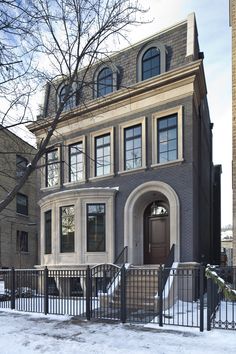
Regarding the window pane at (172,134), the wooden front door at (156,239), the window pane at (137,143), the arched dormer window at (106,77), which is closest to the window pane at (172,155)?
the window pane at (172,134)

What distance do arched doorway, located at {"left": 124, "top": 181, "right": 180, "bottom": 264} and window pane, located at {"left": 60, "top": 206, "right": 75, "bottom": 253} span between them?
267 centimetres

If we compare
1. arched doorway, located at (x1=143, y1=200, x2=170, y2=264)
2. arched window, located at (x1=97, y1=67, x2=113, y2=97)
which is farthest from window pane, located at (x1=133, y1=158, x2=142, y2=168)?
arched window, located at (x1=97, y1=67, x2=113, y2=97)

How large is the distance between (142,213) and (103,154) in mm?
3213

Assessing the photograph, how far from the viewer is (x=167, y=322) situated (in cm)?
984

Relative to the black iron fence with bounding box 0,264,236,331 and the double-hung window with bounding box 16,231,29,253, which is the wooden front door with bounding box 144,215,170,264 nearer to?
the black iron fence with bounding box 0,264,236,331

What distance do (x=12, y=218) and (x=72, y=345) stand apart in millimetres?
21968

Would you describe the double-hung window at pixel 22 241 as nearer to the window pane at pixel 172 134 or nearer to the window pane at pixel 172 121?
the window pane at pixel 172 134

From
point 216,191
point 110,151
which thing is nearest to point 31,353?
point 110,151

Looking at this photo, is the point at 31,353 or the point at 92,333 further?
the point at 92,333

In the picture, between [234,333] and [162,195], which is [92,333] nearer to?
[234,333]

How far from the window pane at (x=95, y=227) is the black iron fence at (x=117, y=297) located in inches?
100

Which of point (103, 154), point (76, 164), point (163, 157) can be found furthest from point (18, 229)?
point (163, 157)

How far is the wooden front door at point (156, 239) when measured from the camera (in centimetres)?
1644

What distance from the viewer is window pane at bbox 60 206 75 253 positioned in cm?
1761
